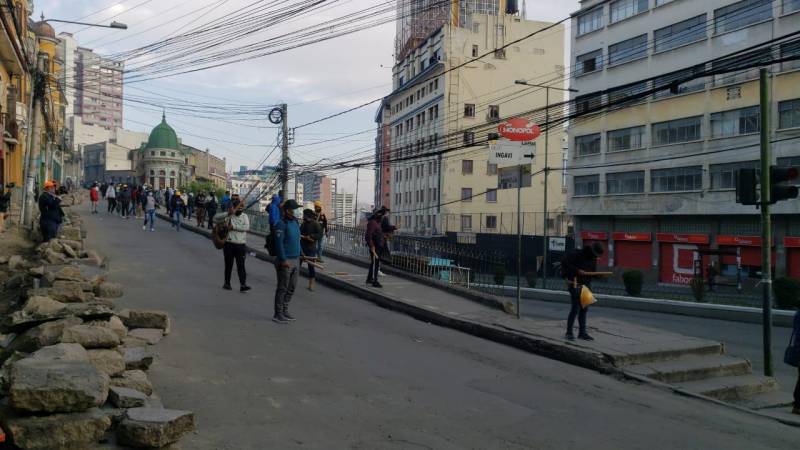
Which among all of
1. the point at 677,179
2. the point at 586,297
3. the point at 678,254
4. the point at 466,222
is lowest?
the point at 586,297

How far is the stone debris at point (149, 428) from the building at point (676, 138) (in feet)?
106

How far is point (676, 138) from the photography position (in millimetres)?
40125

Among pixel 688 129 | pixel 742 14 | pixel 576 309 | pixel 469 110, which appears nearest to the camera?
pixel 576 309

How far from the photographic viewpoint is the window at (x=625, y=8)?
42250 millimetres

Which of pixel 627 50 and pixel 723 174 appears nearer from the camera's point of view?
pixel 723 174

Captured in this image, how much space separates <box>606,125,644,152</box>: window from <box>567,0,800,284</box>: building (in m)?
0.08

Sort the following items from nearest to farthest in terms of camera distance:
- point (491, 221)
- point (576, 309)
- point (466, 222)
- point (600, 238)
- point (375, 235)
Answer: point (576, 309), point (375, 235), point (600, 238), point (491, 221), point (466, 222)

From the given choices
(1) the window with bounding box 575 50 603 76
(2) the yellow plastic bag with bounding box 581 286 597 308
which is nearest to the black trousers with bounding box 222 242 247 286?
(2) the yellow plastic bag with bounding box 581 286 597 308

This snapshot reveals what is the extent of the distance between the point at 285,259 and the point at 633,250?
37.6 m

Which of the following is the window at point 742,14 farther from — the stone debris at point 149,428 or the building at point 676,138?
the stone debris at point 149,428

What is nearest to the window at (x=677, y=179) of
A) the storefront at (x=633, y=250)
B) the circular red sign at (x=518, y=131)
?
the storefront at (x=633, y=250)

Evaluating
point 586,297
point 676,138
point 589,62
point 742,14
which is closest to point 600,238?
point 676,138

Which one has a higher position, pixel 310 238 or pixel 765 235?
pixel 765 235

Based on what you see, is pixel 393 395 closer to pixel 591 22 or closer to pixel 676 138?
pixel 676 138
